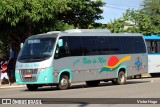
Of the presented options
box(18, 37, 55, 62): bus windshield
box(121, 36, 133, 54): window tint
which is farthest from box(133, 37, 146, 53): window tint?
box(18, 37, 55, 62): bus windshield

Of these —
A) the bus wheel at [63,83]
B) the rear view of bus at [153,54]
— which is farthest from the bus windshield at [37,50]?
the rear view of bus at [153,54]

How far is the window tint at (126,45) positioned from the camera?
89.2ft

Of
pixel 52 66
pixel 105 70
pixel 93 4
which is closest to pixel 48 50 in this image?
pixel 52 66

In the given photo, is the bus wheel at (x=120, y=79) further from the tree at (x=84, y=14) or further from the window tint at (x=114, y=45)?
the tree at (x=84, y=14)

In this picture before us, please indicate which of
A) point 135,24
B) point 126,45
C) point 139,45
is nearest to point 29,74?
point 126,45

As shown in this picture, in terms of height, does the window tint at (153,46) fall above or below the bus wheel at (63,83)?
above

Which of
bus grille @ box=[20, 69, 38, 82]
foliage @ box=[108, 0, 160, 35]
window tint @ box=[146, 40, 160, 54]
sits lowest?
bus grille @ box=[20, 69, 38, 82]

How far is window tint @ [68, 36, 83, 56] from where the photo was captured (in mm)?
23047

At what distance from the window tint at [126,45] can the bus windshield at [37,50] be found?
20.3 ft

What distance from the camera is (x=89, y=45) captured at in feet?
80.4

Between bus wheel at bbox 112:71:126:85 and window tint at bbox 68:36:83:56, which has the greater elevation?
window tint at bbox 68:36:83:56

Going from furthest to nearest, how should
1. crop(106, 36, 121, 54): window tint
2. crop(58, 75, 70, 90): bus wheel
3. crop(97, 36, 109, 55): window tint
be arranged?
crop(106, 36, 121, 54): window tint
crop(97, 36, 109, 55): window tint
crop(58, 75, 70, 90): bus wheel

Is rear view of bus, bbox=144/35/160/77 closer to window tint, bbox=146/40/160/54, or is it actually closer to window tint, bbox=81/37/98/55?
window tint, bbox=146/40/160/54

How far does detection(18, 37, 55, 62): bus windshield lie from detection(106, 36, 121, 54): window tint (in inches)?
192
